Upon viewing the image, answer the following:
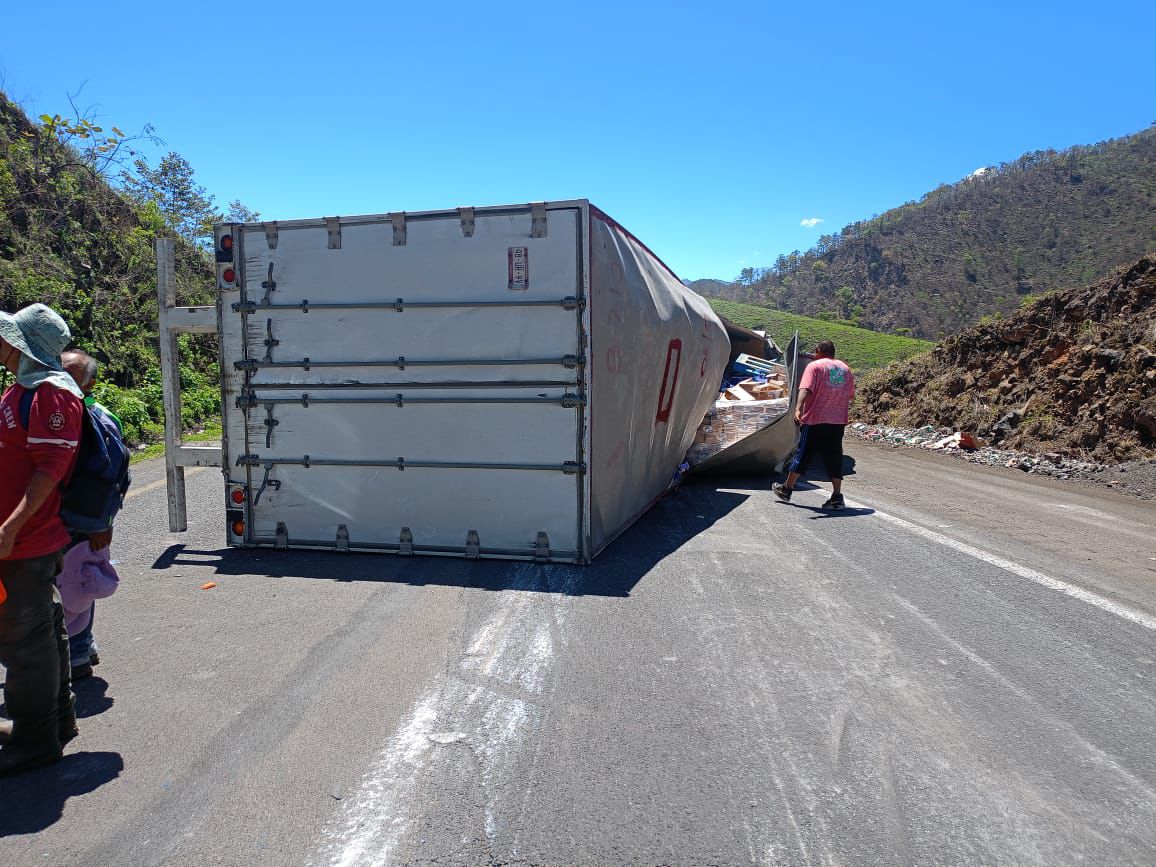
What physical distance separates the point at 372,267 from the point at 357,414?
1135 millimetres

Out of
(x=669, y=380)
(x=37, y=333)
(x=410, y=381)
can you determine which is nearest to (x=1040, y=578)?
(x=669, y=380)

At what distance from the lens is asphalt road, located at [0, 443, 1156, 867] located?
229 cm

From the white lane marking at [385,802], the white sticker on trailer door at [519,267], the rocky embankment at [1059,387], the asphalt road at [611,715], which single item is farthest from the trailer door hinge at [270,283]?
the rocky embankment at [1059,387]

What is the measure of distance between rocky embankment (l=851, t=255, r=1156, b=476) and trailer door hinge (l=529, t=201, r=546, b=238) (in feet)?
30.3

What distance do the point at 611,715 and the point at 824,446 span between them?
5.60 m

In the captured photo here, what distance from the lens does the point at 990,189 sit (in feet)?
261

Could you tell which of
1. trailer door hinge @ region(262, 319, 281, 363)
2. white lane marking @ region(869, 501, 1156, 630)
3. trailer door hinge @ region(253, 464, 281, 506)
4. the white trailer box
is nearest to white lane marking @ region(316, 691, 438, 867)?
the white trailer box

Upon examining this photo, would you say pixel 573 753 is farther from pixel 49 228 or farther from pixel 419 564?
pixel 49 228

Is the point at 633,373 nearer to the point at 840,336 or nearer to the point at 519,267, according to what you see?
the point at 519,267

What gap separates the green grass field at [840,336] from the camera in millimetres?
55531

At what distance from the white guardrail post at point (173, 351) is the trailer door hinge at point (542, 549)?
2.71m

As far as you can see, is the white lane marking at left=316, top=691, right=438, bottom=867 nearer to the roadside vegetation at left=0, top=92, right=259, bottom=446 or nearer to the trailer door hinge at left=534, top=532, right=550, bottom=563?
the trailer door hinge at left=534, top=532, right=550, bottom=563

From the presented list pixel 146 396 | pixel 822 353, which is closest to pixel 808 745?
pixel 822 353

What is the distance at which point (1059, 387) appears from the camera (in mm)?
12594
